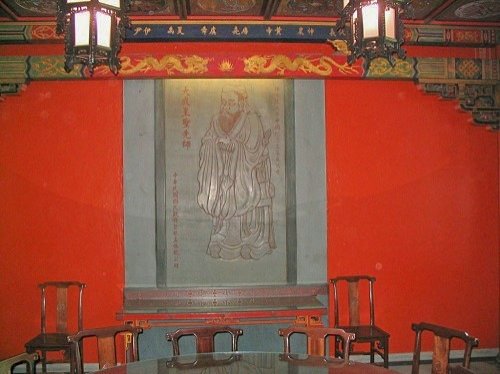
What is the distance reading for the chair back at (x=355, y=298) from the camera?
4.47 m

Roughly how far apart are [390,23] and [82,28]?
1415mm

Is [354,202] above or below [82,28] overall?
below

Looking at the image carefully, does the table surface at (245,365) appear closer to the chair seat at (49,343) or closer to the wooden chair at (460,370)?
the wooden chair at (460,370)

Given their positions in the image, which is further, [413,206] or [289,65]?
[413,206]

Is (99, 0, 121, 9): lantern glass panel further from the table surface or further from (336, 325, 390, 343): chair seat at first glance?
(336, 325, 390, 343): chair seat

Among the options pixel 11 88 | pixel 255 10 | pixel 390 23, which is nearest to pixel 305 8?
pixel 255 10

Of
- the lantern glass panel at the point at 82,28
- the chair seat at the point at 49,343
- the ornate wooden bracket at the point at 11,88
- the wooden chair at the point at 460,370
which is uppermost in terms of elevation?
the ornate wooden bracket at the point at 11,88

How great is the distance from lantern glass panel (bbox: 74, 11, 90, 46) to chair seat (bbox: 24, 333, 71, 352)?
244cm

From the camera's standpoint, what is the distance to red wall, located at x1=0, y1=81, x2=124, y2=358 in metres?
4.60

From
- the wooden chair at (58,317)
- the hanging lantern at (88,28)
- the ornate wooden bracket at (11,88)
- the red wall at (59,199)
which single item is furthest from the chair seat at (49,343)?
the hanging lantern at (88,28)

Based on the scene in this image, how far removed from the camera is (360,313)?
4793 mm

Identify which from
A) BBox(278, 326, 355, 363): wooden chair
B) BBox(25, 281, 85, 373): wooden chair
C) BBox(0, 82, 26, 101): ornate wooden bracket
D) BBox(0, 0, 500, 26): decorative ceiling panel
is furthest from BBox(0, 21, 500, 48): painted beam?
BBox(278, 326, 355, 363): wooden chair

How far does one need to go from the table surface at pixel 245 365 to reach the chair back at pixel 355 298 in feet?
5.89

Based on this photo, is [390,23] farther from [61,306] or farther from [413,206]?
[61,306]
